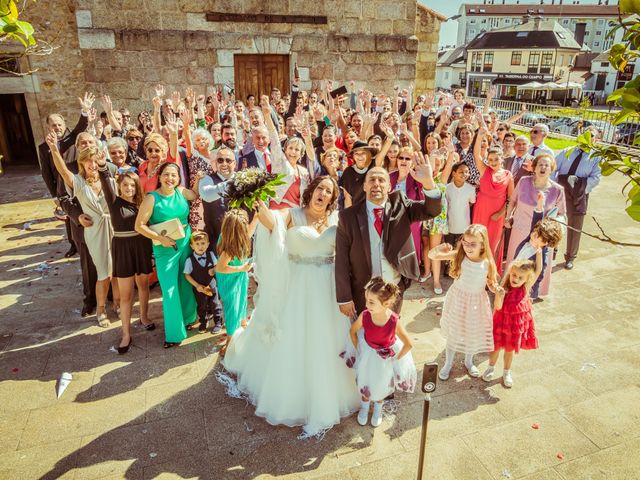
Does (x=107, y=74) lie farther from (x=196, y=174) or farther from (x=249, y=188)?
(x=249, y=188)

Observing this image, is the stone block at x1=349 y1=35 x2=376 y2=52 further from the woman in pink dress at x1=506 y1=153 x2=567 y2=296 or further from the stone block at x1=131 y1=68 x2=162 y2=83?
the woman in pink dress at x1=506 y1=153 x2=567 y2=296

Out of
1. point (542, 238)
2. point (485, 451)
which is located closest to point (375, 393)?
point (485, 451)

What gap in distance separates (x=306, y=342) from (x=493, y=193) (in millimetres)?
3647

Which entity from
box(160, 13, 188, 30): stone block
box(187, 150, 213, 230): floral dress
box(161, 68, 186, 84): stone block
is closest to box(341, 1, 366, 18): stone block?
box(160, 13, 188, 30): stone block

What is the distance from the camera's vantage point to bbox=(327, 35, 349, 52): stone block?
12273 mm

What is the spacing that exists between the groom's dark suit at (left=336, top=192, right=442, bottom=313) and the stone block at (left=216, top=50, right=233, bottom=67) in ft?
31.0

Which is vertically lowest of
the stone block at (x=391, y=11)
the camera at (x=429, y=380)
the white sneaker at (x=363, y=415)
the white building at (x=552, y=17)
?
the white sneaker at (x=363, y=415)

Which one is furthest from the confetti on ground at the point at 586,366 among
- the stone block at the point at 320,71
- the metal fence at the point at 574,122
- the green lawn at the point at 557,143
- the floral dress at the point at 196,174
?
the metal fence at the point at 574,122

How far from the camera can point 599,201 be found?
1029cm

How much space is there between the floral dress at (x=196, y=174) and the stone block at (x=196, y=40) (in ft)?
22.2

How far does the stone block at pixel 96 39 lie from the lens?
34.9 feet

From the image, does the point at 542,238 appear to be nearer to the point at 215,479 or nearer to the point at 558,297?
the point at 558,297

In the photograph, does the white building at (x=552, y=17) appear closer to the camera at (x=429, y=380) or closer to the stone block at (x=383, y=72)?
the stone block at (x=383, y=72)

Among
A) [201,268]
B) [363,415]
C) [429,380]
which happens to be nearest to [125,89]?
[201,268]
